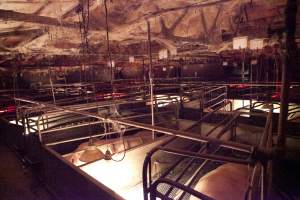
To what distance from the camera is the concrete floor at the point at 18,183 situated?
9.97 feet

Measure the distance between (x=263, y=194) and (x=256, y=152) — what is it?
12.5 inches

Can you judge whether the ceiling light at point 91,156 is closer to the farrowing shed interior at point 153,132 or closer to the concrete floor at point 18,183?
the farrowing shed interior at point 153,132

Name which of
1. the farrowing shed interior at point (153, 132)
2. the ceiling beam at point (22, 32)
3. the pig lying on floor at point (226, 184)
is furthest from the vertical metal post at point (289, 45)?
the ceiling beam at point (22, 32)

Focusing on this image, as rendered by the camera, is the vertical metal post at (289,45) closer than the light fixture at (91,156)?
Yes

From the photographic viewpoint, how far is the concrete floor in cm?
304

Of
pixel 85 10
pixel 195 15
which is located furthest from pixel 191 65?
pixel 85 10

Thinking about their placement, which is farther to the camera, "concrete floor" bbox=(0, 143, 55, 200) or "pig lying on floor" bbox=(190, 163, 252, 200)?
"concrete floor" bbox=(0, 143, 55, 200)

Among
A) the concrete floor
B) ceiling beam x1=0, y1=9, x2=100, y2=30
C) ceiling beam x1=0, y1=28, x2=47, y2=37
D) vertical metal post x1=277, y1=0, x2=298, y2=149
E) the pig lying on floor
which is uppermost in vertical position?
ceiling beam x1=0, y1=28, x2=47, y2=37

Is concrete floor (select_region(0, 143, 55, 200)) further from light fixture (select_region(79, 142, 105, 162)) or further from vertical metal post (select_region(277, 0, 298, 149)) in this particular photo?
vertical metal post (select_region(277, 0, 298, 149))

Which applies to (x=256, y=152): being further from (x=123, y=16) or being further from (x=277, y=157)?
(x=123, y=16)

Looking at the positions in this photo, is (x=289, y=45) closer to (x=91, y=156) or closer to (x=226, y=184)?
(x=226, y=184)

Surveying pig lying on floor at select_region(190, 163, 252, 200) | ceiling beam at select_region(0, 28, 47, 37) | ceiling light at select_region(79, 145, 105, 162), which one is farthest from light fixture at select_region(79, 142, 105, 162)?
ceiling beam at select_region(0, 28, 47, 37)

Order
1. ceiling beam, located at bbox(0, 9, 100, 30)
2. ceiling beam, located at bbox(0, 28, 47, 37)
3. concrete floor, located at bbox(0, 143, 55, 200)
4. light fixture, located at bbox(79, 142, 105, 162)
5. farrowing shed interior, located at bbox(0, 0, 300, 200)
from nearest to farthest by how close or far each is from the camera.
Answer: farrowing shed interior, located at bbox(0, 0, 300, 200), concrete floor, located at bbox(0, 143, 55, 200), light fixture, located at bbox(79, 142, 105, 162), ceiling beam, located at bbox(0, 9, 100, 30), ceiling beam, located at bbox(0, 28, 47, 37)

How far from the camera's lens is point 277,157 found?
1.16 metres
